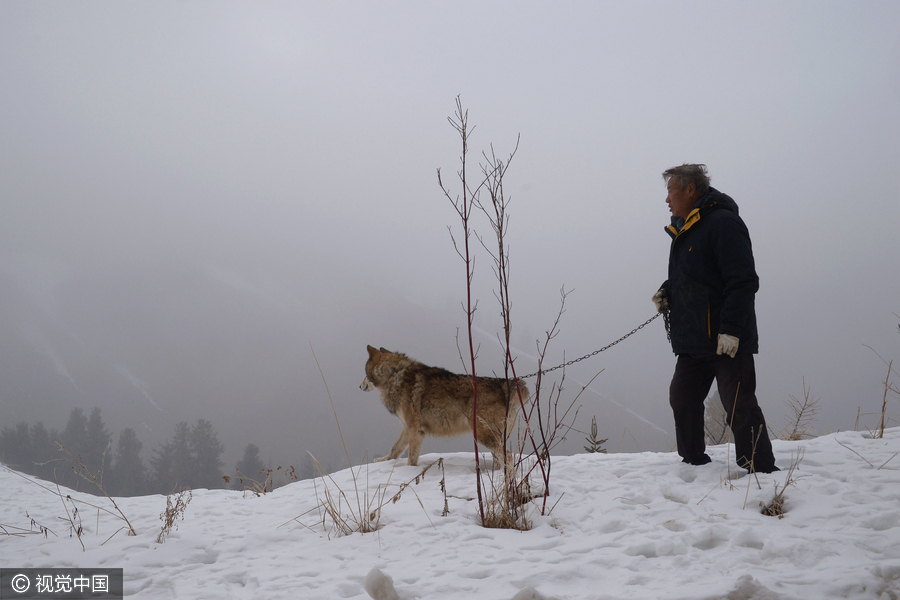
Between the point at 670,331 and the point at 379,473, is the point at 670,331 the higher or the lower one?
the higher one

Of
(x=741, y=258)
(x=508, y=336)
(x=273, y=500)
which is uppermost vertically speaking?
(x=741, y=258)

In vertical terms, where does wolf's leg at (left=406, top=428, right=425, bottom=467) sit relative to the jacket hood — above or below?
below

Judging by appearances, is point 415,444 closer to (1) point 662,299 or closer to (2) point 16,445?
(1) point 662,299

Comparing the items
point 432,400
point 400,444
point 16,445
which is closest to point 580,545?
point 432,400

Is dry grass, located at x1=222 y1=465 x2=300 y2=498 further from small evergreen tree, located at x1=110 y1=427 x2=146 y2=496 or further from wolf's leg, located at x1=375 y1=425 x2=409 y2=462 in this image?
small evergreen tree, located at x1=110 y1=427 x2=146 y2=496

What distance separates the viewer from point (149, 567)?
2703 mm

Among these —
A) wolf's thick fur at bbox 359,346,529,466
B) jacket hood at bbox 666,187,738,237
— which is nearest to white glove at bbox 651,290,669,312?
jacket hood at bbox 666,187,738,237

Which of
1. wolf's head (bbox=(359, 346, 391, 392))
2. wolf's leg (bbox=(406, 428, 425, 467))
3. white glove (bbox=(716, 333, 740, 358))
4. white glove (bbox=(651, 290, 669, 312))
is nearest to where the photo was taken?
white glove (bbox=(716, 333, 740, 358))

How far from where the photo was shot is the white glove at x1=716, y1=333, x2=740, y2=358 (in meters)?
3.34

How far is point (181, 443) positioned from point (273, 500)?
42.8 m

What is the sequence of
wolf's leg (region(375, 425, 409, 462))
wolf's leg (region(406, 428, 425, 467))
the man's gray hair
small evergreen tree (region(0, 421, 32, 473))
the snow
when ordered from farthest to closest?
small evergreen tree (region(0, 421, 32, 473)) → wolf's leg (region(375, 425, 409, 462)) → wolf's leg (region(406, 428, 425, 467)) → the man's gray hair → the snow

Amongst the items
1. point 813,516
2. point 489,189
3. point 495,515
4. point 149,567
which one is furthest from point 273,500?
point 813,516

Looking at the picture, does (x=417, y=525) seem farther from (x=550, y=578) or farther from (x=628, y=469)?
(x=628, y=469)

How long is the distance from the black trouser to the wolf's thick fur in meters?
1.84
